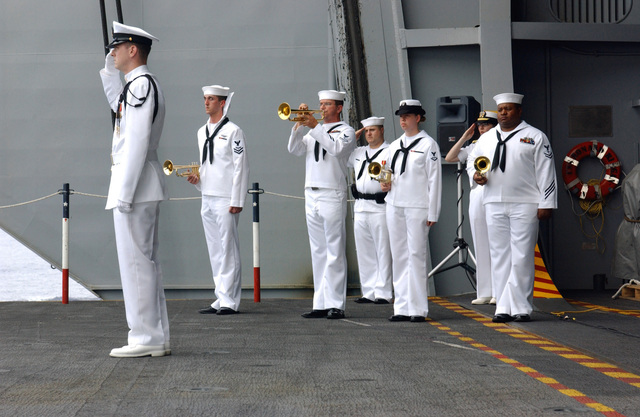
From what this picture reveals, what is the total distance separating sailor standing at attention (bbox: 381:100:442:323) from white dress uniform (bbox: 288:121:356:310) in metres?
0.43

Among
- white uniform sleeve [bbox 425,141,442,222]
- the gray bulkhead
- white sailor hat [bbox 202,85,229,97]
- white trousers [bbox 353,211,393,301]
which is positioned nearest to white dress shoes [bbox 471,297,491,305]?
white trousers [bbox 353,211,393,301]

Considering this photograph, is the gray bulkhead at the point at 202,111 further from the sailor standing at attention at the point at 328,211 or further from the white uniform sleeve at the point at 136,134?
the white uniform sleeve at the point at 136,134

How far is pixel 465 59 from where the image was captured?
1166 cm

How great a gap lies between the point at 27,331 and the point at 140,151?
222 cm

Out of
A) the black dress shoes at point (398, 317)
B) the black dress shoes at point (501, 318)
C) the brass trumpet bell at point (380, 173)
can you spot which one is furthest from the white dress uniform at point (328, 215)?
the black dress shoes at point (501, 318)

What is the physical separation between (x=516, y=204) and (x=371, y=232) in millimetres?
2886

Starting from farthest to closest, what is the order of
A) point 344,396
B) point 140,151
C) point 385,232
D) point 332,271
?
point 385,232, point 332,271, point 140,151, point 344,396

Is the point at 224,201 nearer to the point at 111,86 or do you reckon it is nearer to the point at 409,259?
the point at 409,259

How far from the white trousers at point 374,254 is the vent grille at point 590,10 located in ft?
13.1

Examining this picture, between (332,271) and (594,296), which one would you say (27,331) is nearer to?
(332,271)

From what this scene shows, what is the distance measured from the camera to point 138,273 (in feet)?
18.3

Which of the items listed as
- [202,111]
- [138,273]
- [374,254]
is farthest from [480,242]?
[138,273]

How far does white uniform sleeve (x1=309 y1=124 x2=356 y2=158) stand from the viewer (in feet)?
26.2

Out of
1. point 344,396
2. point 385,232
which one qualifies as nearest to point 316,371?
point 344,396
